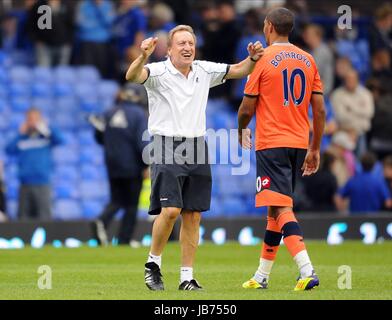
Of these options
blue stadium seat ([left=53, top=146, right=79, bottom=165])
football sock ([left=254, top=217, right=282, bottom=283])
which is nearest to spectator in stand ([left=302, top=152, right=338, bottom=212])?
blue stadium seat ([left=53, top=146, right=79, bottom=165])

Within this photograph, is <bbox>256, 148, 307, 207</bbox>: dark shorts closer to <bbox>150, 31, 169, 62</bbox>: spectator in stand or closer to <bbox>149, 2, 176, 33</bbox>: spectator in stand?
<bbox>150, 31, 169, 62</bbox>: spectator in stand

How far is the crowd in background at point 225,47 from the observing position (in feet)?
81.3

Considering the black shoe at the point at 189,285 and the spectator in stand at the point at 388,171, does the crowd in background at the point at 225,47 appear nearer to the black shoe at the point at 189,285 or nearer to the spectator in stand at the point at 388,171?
the spectator in stand at the point at 388,171

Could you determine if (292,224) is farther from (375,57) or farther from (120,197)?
(375,57)

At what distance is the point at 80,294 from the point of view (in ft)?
38.3

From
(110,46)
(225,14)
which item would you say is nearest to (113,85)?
(110,46)

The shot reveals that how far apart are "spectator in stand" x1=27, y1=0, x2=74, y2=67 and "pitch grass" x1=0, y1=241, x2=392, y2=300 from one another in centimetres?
616

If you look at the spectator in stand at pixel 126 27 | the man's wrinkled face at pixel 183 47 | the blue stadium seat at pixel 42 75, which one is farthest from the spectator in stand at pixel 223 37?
the man's wrinkled face at pixel 183 47

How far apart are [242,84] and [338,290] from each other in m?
13.6

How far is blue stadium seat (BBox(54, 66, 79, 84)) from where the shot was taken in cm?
2570

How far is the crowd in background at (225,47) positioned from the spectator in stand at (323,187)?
1.09 feet

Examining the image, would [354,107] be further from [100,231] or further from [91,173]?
[100,231]

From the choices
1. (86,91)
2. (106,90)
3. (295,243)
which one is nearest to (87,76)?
(86,91)

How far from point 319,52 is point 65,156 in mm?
5209
